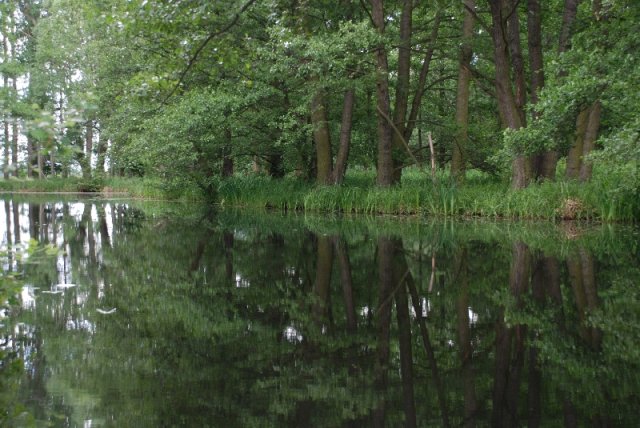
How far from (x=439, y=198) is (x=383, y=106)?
104 inches

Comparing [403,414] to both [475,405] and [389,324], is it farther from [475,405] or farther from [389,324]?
[389,324]

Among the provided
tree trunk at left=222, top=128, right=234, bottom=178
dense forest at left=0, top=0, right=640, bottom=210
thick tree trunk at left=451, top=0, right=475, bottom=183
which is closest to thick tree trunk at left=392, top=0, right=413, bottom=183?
dense forest at left=0, top=0, right=640, bottom=210

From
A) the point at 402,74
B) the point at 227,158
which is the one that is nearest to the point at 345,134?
the point at 402,74

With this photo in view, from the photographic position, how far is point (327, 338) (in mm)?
4551

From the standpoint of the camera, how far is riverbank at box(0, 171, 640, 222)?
43.1ft

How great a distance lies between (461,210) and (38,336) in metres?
12.1

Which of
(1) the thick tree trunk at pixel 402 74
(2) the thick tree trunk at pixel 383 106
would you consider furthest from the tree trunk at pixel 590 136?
(2) the thick tree trunk at pixel 383 106

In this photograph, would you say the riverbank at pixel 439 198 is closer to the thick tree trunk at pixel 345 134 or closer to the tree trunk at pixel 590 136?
the thick tree trunk at pixel 345 134

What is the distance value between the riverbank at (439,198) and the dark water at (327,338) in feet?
13.2

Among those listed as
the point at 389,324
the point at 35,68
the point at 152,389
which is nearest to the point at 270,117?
the point at 389,324

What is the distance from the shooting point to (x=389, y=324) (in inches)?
194

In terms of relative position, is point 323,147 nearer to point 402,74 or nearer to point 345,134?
point 345,134

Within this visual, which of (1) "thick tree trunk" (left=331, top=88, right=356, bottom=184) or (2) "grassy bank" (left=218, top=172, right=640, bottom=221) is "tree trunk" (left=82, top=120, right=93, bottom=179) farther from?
(1) "thick tree trunk" (left=331, top=88, right=356, bottom=184)

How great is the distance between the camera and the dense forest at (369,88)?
27.5ft
